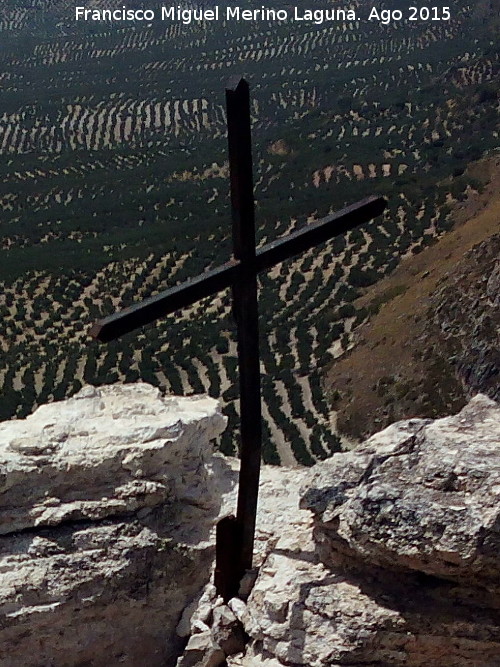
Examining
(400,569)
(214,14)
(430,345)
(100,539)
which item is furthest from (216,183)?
(214,14)

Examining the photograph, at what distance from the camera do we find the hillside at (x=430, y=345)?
1883 centimetres

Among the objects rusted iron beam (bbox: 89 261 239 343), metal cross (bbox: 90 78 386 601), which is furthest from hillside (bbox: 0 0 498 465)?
rusted iron beam (bbox: 89 261 239 343)

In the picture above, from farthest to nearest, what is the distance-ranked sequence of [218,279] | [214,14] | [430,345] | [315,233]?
1. [214,14]
2. [430,345]
3. [315,233]
4. [218,279]

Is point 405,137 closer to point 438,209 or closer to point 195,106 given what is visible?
point 438,209

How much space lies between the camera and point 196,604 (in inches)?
211

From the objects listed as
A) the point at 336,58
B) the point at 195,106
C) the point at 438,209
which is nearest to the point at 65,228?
the point at 438,209

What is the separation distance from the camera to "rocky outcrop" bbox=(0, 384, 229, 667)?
5148mm

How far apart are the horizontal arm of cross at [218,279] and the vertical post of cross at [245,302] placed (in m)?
0.09

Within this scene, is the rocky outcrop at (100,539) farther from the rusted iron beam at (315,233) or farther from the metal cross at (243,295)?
the rusted iron beam at (315,233)

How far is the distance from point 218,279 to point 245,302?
213 millimetres

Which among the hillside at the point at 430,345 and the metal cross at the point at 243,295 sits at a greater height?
the metal cross at the point at 243,295

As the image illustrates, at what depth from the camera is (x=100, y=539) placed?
207 inches

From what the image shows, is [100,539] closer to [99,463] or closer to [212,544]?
[99,463]

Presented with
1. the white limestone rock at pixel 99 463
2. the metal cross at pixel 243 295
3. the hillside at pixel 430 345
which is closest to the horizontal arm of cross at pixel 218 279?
the metal cross at pixel 243 295
